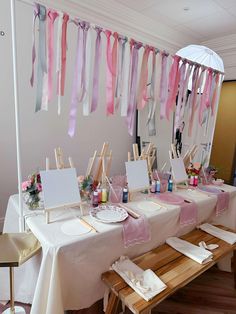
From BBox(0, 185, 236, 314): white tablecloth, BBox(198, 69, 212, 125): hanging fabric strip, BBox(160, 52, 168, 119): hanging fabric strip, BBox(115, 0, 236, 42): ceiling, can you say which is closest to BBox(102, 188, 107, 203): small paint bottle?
BBox(0, 185, 236, 314): white tablecloth

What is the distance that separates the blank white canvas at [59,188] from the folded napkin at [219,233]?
1.07 metres

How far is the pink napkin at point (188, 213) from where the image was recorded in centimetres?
163

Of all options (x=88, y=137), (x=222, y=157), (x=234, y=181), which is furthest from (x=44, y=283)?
(x=222, y=157)

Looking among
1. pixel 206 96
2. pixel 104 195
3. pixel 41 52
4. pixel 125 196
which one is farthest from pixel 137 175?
pixel 206 96

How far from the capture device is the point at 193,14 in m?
2.81

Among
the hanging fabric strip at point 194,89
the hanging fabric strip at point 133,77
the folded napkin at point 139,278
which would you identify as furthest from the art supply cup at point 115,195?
the hanging fabric strip at point 194,89

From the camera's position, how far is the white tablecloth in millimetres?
1086

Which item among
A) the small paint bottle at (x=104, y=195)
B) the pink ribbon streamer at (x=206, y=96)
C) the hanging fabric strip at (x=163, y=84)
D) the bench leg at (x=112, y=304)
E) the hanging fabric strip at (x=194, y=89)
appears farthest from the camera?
the pink ribbon streamer at (x=206, y=96)

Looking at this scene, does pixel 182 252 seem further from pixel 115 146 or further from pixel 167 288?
pixel 115 146

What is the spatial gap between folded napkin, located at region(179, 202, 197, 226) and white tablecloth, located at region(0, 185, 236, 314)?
52 millimetres

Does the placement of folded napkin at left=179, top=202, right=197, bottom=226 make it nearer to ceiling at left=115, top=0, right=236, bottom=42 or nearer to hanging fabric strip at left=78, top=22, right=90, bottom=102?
hanging fabric strip at left=78, top=22, right=90, bottom=102

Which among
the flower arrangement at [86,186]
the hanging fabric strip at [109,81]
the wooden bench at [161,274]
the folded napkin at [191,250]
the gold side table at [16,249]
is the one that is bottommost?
the wooden bench at [161,274]

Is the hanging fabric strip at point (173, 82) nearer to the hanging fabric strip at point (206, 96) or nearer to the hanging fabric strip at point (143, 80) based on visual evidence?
the hanging fabric strip at point (143, 80)

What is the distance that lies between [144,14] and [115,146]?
1735 mm
